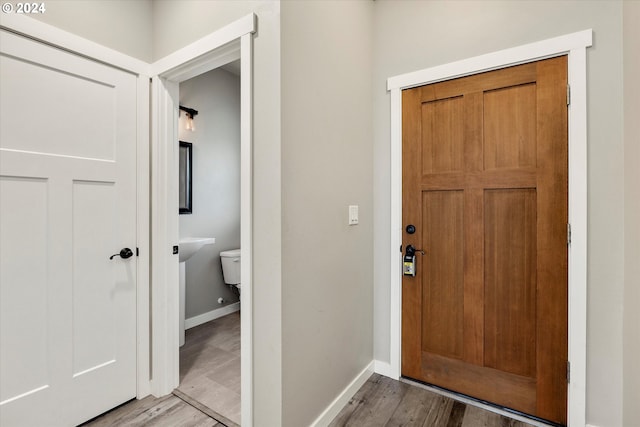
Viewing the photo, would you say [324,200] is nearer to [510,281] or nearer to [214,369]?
[510,281]

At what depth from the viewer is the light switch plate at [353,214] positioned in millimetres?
1944

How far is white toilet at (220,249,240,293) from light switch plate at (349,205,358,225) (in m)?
1.75

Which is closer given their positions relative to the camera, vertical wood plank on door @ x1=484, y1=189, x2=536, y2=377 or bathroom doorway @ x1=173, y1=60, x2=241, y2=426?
vertical wood plank on door @ x1=484, y1=189, x2=536, y2=377

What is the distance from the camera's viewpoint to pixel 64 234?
63.9 inches

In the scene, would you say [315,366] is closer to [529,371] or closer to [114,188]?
[529,371]

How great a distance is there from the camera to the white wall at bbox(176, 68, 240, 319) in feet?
10.2

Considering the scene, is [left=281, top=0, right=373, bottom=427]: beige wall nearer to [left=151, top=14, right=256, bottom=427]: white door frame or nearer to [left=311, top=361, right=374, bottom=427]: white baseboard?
[left=311, top=361, right=374, bottom=427]: white baseboard

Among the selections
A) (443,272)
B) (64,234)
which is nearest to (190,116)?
(64,234)

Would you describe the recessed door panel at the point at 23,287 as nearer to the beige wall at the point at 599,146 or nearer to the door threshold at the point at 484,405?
the door threshold at the point at 484,405

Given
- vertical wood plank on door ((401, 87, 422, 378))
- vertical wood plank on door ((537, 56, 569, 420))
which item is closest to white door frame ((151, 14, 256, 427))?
vertical wood plank on door ((401, 87, 422, 378))

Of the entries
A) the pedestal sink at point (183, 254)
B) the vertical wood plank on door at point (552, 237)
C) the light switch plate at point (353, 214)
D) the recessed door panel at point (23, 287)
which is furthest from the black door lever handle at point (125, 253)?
the vertical wood plank on door at point (552, 237)

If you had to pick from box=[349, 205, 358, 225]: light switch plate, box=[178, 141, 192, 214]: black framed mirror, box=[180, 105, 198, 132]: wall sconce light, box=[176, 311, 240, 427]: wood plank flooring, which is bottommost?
box=[176, 311, 240, 427]: wood plank flooring

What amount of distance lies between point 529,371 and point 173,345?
217 cm

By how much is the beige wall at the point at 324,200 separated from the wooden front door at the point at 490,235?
32cm
